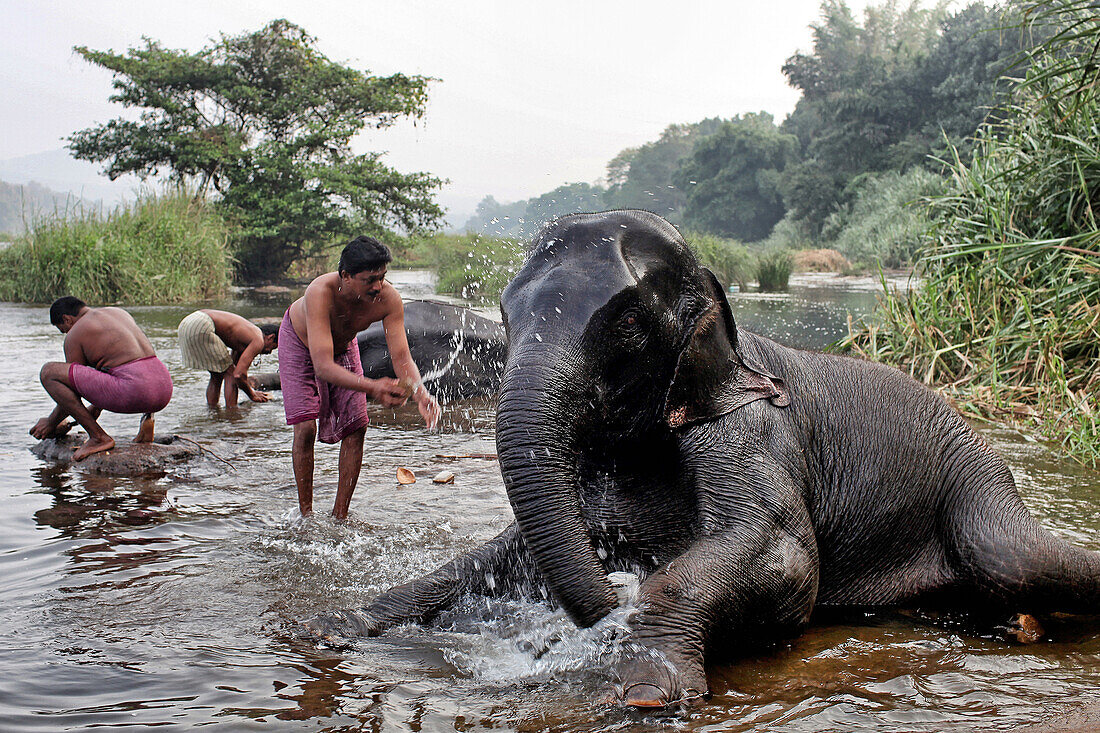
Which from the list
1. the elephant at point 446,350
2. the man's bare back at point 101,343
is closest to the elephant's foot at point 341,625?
the man's bare back at point 101,343

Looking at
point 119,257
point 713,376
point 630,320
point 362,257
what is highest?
point 119,257

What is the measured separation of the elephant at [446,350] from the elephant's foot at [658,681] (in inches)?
276

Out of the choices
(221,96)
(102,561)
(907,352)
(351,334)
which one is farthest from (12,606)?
(221,96)

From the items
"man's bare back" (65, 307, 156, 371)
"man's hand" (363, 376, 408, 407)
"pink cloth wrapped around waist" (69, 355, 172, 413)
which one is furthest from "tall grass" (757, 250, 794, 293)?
"man's hand" (363, 376, 408, 407)

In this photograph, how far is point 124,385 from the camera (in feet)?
22.3

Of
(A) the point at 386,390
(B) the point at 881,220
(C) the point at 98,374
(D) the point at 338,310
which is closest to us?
(A) the point at 386,390

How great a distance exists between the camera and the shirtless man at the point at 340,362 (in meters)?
5.07

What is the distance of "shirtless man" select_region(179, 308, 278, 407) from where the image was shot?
29.9 feet

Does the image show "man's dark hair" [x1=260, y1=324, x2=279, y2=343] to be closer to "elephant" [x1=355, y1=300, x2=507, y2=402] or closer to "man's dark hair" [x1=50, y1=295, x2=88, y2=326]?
"elephant" [x1=355, y1=300, x2=507, y2=402]

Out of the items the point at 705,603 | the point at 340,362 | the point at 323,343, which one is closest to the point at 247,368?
the point at 340,362

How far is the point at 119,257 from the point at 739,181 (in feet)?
174

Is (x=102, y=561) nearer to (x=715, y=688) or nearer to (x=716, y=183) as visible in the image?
(x=715, y=688)

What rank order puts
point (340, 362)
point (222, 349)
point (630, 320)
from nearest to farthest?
point (630, 320), point (340, 362), point (222, 349)

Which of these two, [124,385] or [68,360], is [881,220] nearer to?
[124,385]
